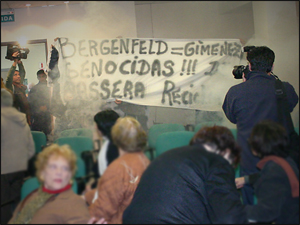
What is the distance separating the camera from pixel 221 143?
1258 millimetres

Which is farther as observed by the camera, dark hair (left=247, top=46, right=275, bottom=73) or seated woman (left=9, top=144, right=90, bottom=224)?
dark hair (left=247, top=46, right=275, bottom=73)

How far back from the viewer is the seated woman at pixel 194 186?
4.01 ft

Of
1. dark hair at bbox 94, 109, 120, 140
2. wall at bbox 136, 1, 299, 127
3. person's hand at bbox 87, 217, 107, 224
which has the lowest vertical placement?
person's hand at bbox 87, 217, 107, 224

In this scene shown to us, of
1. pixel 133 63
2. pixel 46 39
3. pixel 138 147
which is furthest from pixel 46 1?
pixel 138 147

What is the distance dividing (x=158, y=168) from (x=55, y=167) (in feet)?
1.34

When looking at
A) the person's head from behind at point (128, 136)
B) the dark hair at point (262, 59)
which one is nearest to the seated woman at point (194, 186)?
the person's head from behind at point (128, 136)

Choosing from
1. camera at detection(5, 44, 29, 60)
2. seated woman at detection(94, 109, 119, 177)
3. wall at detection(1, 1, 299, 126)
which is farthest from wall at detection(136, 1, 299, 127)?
camera at detection(5, 44, 29, 60)

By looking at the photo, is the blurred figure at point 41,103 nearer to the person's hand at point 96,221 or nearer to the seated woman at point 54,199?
the seated woman at point 54,199

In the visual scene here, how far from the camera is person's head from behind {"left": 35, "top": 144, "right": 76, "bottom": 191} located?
1.11 metres

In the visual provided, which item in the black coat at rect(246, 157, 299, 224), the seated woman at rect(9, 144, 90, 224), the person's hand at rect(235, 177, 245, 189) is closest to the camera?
the seated woman at rect(9, 144, 90, 224)

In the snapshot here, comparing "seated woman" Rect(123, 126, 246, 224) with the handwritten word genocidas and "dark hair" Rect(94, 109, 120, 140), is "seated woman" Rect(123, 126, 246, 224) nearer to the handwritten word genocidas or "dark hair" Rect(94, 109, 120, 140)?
"dark hair" Rect(94, 109, 120, 140)

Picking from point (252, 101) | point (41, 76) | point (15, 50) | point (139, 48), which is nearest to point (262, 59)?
point (252, 101)

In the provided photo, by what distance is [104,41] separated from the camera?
1.29 metres

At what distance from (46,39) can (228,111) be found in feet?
2.80
